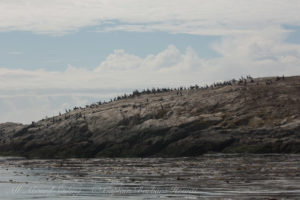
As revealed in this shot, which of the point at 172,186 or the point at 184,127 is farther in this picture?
the point at 184,127

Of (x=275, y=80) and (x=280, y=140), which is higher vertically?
(x=275, y=80)

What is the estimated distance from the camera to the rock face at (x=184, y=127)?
83.9 meters

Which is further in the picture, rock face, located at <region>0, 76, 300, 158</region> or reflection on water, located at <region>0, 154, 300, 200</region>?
rock face, located at <region>0, 76, 300, 158</region>

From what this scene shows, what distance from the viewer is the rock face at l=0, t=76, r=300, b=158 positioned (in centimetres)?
8388

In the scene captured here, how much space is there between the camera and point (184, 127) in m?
92.6

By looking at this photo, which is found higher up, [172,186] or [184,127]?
[184,127]

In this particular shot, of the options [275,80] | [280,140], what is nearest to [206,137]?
[280,140]

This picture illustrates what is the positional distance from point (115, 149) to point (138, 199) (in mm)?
62038

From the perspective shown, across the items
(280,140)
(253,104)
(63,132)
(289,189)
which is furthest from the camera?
(63,132)

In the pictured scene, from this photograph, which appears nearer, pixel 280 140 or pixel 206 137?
pixel 280 140

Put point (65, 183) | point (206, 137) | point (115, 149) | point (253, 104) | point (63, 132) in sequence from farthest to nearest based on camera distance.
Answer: point (63, 132) → point (253, 104) → point (115, 149) → point (206, 137) → point (65, 183)

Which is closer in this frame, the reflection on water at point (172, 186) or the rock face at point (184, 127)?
the reflection on water at point (172, 186)

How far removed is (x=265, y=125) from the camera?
8819cm

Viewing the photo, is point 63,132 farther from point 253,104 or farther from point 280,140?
point 280,140
